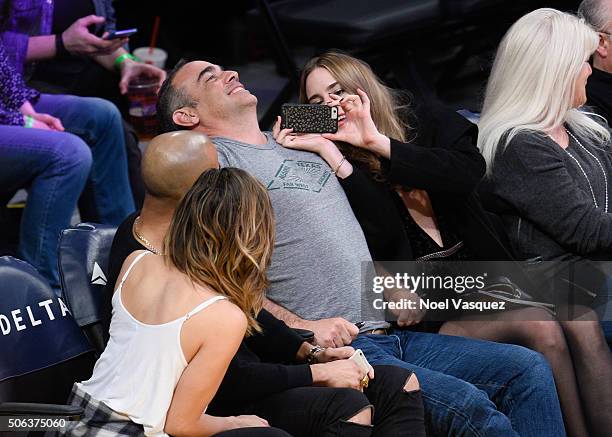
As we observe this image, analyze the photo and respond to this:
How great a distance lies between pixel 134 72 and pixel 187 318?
87.1 inches

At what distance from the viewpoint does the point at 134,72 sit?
4.28m

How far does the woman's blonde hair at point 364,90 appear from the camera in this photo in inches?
123

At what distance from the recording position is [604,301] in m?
3.15

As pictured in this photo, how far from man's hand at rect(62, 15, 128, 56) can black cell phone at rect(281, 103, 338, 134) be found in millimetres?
1237

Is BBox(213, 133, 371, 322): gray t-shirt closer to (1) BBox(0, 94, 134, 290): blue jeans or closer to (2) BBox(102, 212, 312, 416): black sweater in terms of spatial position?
(2) BBox(102, 212, 312, 416): black sweater

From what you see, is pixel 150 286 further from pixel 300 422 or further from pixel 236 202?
pixel 300 422

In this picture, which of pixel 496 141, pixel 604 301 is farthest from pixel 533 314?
pixel 496 141

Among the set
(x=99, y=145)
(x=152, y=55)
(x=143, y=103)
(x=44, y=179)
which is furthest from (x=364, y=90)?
(x=152, y=55)

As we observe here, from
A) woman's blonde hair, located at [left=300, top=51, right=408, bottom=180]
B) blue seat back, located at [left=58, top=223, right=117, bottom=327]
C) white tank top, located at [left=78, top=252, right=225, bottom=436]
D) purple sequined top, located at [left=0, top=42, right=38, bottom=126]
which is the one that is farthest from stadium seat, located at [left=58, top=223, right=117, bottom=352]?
purple sequined top, located at [left=0, top=42, right=38, bottom=126]

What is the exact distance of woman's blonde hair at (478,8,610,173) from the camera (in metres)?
3.18

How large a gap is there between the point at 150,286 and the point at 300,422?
463 millimetres

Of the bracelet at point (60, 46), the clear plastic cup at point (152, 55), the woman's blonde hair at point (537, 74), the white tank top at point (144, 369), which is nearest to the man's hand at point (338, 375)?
the white tank top at point (144, 369)

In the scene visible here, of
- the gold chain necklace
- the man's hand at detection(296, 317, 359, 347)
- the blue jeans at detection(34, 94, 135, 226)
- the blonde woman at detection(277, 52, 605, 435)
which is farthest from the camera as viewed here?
the blue jeans at detection(34, 94, 135, 226)

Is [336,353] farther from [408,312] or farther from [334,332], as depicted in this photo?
[408,312]
